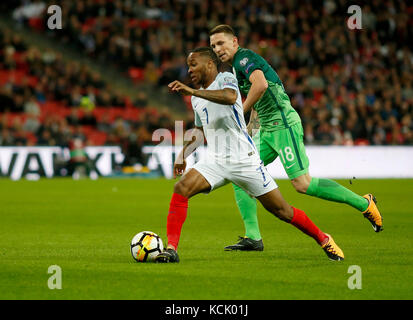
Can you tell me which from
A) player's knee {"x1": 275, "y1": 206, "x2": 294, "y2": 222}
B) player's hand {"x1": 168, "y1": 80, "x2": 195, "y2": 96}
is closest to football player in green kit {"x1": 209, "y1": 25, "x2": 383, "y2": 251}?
player's knee {"x1": 275, "y1": 206, "x2": 294, "y2": 222}

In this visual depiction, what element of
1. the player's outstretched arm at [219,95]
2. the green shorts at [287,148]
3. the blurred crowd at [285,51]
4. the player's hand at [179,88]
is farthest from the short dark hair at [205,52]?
the blurred crowd at [285,51]

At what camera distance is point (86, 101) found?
24.8 metres

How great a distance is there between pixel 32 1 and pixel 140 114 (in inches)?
274

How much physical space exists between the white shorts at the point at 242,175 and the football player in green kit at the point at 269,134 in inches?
33.9

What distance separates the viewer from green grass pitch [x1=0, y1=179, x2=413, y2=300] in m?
5.84

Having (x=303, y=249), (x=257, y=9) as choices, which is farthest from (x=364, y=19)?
(x=303, y=249)

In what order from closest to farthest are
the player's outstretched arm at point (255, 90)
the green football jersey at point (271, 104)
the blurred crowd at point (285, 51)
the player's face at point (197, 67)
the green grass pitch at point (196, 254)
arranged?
the green grass pitch at point (196, 254) < the player's face at point (197, 67) < the player's outstretched arm at point (255, 90) < the green football jersey at point (271, 104) < the blurred crowd at point (285, 51)

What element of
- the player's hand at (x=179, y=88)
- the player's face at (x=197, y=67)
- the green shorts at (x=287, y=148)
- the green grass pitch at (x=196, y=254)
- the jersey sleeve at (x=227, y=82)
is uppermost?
the player's face at (x=197, y=67)

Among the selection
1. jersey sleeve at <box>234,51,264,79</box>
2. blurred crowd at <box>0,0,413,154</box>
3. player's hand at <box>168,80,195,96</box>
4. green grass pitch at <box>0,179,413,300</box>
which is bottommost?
green grass pitch at <box>0,179,413,300</box>

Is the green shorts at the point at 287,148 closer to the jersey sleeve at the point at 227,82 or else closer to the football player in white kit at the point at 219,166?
the football player in white kit at the point at 219,166

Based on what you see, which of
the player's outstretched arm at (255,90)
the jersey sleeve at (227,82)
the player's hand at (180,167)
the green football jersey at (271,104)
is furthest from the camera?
the green football jersey at (271,104)

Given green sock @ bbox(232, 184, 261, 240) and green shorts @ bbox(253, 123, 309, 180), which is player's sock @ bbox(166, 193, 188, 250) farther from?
green shorts @ bbox(253, 123, 309, 180)

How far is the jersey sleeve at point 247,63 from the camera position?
8.02 meters

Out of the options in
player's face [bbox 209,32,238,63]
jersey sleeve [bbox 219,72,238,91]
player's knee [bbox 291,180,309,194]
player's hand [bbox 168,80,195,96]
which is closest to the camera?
player's hand [bbox 168,80,195,96]
